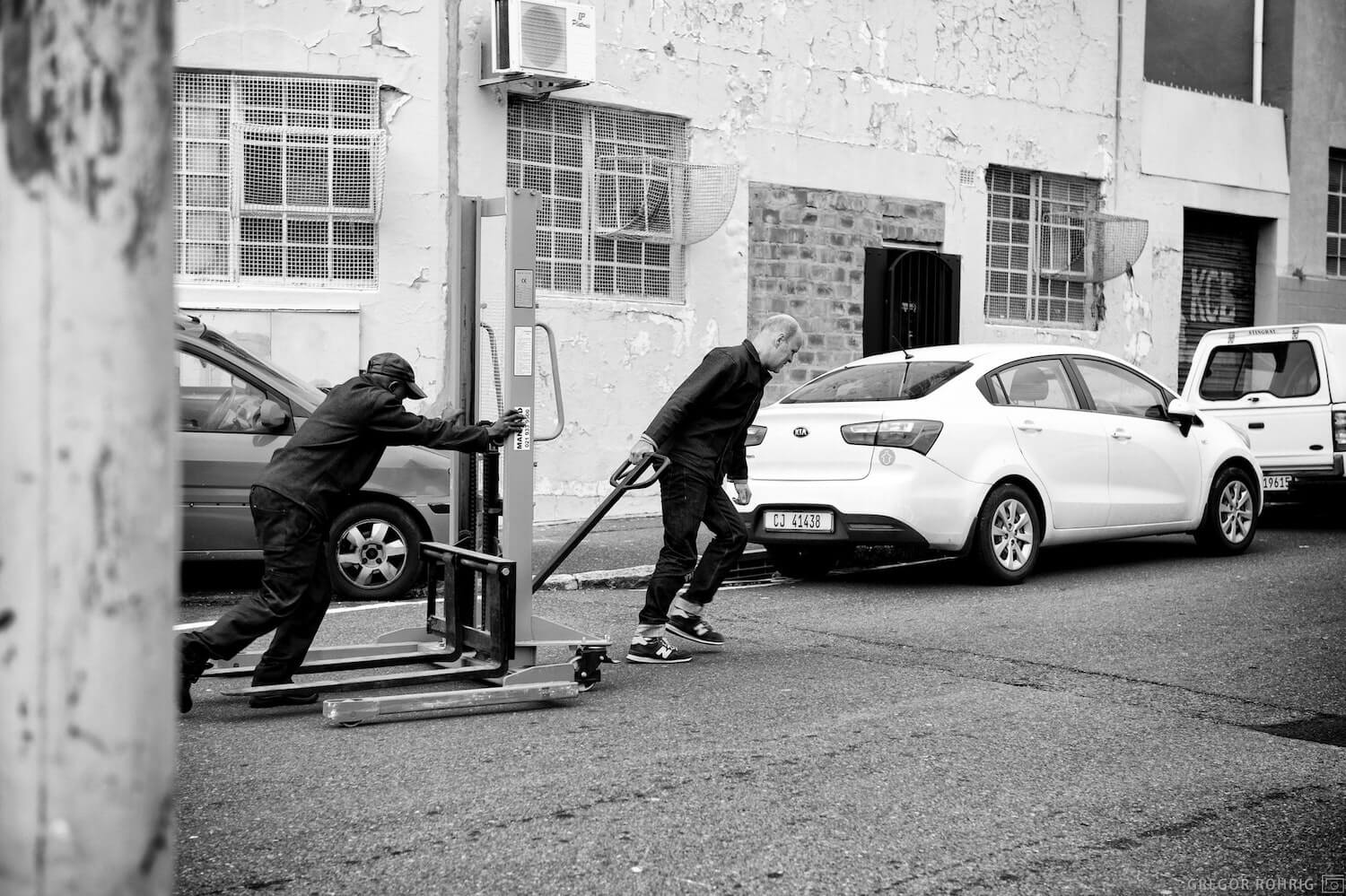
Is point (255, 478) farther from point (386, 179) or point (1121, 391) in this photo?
point (1121, 391)

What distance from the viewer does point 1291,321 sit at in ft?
64.3

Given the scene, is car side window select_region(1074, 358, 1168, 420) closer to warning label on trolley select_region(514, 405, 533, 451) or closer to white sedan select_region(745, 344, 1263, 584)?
white sedan select_region(745, 344, 1263, 584)

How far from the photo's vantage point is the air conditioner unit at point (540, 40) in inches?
499

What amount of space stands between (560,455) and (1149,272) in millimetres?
8517

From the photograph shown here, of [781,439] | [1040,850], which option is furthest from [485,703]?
[781,439]

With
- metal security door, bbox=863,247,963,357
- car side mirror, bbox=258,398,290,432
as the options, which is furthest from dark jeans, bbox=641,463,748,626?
metal security door, bbox=863,247,963,357

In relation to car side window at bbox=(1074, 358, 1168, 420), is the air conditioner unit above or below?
above

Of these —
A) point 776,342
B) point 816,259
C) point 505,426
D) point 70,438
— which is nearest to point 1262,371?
point 816,259

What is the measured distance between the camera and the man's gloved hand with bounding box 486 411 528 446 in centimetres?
599

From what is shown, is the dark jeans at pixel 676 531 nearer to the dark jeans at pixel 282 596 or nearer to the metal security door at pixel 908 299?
the dark jeans at pixel 282 596

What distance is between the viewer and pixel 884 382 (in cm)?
990

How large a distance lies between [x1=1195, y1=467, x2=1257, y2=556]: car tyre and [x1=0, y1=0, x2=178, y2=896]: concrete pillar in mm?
10506

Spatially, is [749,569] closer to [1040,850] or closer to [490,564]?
[490,564]

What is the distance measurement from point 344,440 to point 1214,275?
15689 millimetres
